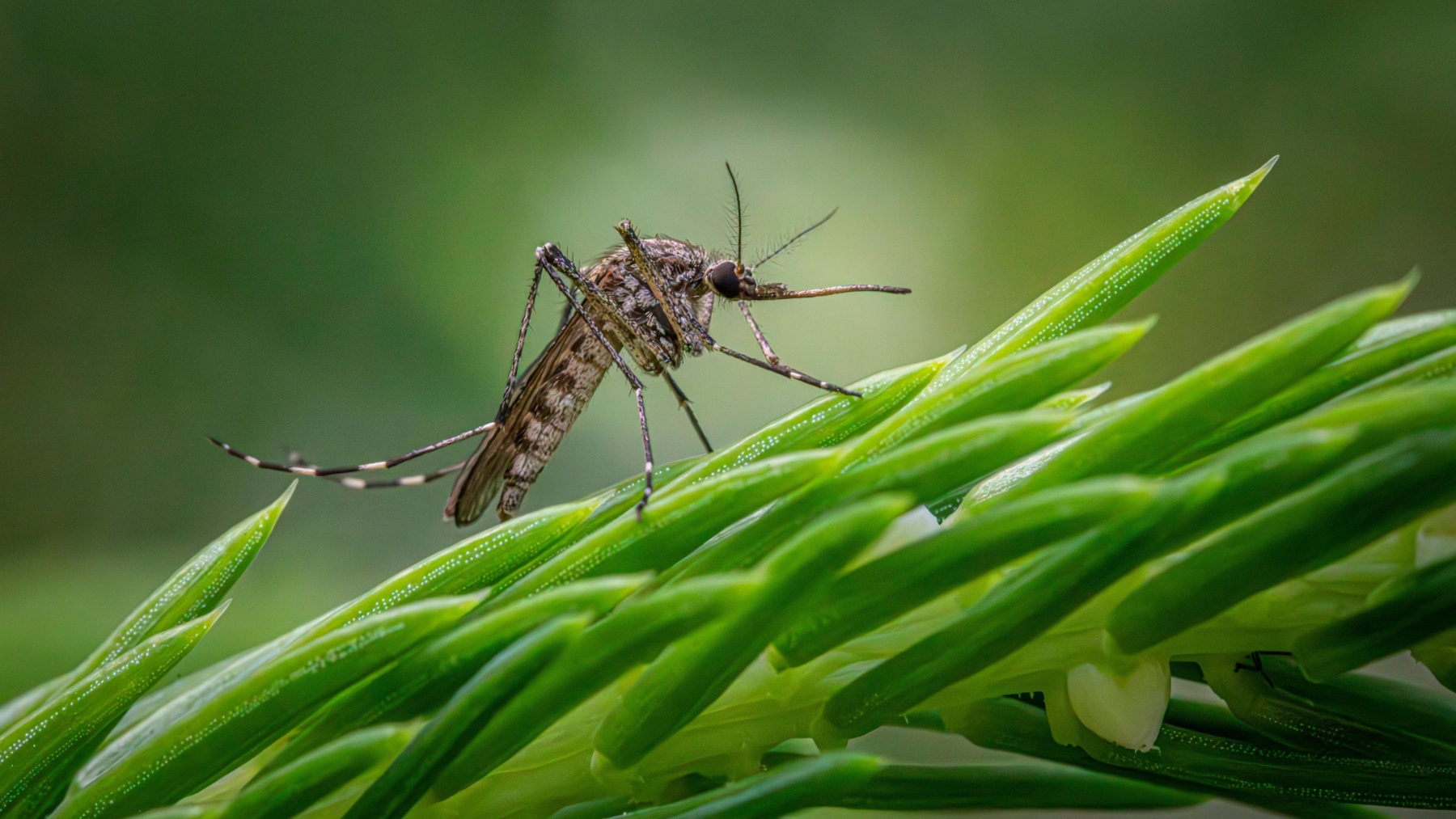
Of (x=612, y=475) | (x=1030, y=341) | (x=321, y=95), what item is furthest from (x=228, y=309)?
(x=1030, y=341)

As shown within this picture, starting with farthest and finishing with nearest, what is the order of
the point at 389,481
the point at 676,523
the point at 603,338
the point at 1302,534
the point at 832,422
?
the point at 603,338 → the point at 389,481 → the point at 832,422 → the point at 676,523 → the point at 1302,534

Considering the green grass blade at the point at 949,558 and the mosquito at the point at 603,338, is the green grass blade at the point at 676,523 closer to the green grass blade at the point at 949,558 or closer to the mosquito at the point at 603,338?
the green grass blade at the point at 949,558

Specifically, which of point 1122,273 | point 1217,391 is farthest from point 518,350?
point 1217,391

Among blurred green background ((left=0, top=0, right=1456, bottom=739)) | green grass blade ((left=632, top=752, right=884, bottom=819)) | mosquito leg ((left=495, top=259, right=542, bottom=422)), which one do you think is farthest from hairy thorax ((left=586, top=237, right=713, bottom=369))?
green grass blade ((left=632, top=752, right=884, bottom=819))

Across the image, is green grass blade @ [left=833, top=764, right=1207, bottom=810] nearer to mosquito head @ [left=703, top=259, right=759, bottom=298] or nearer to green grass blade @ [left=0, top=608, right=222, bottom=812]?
green grass blade @ [left=0, top=608, right=222, bottom=812]

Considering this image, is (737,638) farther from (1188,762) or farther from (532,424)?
(532,424)
